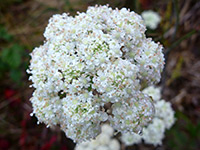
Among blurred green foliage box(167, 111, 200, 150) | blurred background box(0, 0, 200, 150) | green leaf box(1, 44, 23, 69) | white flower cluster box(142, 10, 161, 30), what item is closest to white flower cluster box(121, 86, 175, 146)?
blurred green foliage box(167, 111, 200, 150)

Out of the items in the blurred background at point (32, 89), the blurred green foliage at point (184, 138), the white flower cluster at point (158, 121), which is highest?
the blurred background at point (32, 89)

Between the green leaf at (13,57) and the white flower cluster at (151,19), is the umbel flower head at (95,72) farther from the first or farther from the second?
the white flower cluster at (151,19)

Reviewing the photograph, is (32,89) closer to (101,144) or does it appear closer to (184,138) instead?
(101,144)

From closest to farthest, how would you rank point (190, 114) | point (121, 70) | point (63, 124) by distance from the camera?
point (121, 70), point (63, 124), point (190, 114)

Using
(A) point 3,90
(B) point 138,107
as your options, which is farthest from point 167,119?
(A) point 3,90

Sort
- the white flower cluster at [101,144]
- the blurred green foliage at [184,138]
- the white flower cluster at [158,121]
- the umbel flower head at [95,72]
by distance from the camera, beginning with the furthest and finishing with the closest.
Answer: the blurred green foliage at [184,138] → the white flower cluster at [101,144] → the white flower cluster at [158,121] → the umbel flower head at [95,72]

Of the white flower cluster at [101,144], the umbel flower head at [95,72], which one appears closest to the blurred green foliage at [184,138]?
the white flower cluster at [101,144]

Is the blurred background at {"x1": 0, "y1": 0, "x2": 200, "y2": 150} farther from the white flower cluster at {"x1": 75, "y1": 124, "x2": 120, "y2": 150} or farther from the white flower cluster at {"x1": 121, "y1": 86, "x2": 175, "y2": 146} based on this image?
the white flower cluster at {"x1": 121, "y1": 86, "x2": 175, "y2": 146}

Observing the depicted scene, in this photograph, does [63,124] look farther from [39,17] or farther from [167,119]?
[39,17]
